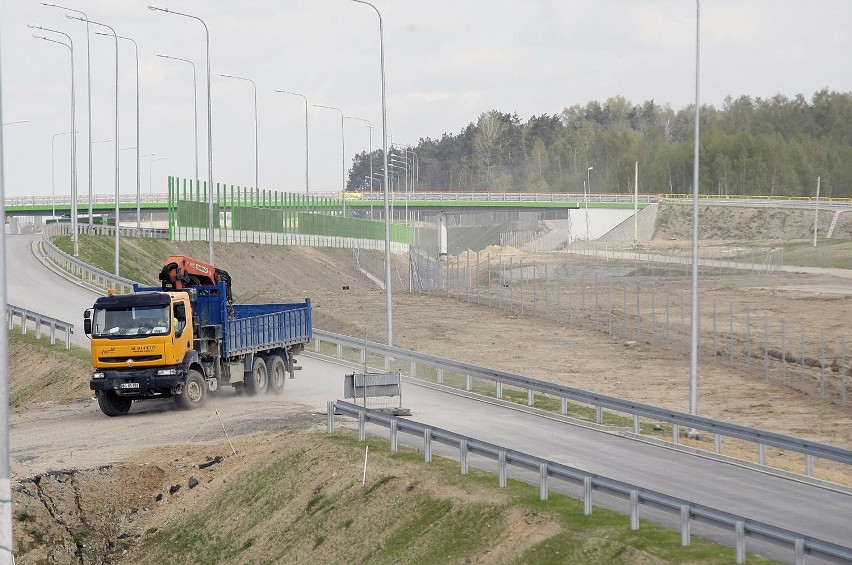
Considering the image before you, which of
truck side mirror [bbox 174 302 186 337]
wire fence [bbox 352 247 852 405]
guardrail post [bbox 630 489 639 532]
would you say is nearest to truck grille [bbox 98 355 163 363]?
truck side mirror [bbox 174 302 186 337]

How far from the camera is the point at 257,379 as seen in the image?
33.8 metres

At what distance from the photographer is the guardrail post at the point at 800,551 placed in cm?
1450

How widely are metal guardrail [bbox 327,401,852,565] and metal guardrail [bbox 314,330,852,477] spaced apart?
466 cm

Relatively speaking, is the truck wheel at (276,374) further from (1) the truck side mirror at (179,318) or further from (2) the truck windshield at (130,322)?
(2) the truck windshield at (130,322)

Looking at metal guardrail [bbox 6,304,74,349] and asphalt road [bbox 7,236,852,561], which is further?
metal guardrail [bbox 6,304,74,349]

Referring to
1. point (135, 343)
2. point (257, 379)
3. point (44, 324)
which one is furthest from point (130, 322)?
point (44, 324)

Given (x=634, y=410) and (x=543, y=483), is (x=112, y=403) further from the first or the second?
(x=543, y=483)

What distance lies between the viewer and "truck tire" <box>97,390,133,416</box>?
100 feet

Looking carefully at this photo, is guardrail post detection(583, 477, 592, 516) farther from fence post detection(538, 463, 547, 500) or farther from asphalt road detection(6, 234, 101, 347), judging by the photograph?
asphalt road detection(6, 234, 101, 347)

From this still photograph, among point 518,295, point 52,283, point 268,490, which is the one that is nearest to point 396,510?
point 268,490

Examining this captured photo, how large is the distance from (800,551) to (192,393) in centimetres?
1897

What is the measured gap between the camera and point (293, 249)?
99.8 m

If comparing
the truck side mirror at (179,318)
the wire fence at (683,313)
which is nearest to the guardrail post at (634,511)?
the truck side mirror at (179,318)

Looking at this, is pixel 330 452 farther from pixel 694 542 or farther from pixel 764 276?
pixel 764 276
